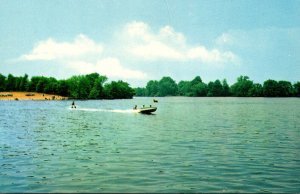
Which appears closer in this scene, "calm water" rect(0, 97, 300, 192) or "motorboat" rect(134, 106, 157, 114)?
"calm water" rect(0, 97, 300, 192)

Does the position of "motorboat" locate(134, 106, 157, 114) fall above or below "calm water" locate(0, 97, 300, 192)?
above

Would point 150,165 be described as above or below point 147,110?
below

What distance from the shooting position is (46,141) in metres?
38.1

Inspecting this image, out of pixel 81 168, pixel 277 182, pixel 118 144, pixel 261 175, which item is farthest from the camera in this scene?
pixel 118 144

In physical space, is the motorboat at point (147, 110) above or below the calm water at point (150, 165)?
above

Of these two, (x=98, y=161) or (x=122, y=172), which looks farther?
(x=98, y=161)

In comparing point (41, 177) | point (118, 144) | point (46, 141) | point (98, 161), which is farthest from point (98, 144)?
point (41, 177)

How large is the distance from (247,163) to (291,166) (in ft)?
9.23

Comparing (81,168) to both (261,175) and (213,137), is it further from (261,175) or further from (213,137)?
(213,137)

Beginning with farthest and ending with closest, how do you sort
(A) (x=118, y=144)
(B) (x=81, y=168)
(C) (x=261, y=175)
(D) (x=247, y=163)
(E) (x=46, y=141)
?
1. (E) (x=46, y=141)
2. (A) (x=118, y=144)
3. (D) (x=247, y=163)
4. (B) (x=81, y=168)
5. (C) (x=261, y=175)

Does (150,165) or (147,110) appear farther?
(147,110)

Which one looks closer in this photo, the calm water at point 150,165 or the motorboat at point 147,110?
the calm water at point 150,165

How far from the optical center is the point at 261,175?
21.8m

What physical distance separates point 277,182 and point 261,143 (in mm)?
16244
